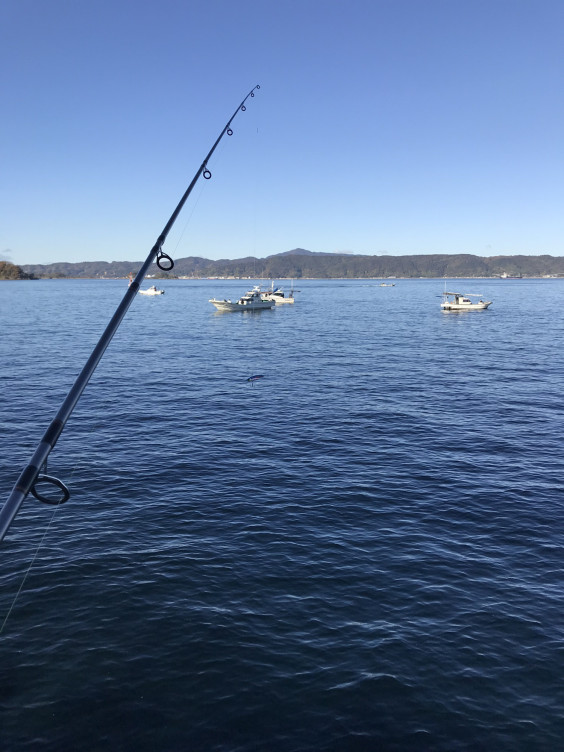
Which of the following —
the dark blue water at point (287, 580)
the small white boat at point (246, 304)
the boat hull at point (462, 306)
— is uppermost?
the small white boat at point (246, 304)

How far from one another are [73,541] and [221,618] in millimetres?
7196

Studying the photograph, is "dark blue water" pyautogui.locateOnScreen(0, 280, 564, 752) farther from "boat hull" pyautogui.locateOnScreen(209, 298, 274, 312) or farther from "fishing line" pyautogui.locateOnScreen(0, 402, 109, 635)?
"boat hull" pyautogui.locateOnScreen(209, 298, 274, 312)

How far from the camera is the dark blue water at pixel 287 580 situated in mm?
11188

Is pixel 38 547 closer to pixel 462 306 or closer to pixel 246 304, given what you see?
pixel 246 304

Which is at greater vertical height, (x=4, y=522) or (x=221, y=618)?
(x=4, y=522)

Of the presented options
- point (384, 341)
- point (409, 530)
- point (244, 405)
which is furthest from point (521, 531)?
point (384, 341)

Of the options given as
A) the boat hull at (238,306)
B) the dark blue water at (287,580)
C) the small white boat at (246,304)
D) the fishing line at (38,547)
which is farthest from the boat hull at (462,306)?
the fishing line at (38,547)

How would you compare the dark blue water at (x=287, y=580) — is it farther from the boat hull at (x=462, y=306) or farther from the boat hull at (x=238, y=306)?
the boat hull at (x=462, y=306)

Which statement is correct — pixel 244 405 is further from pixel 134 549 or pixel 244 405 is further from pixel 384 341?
pixel 384 341

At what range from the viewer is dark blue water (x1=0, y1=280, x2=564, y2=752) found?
11188 millimetres

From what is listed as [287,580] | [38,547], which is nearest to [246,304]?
[38,547]

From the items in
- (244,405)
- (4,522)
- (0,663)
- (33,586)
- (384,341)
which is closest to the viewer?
(4,522)

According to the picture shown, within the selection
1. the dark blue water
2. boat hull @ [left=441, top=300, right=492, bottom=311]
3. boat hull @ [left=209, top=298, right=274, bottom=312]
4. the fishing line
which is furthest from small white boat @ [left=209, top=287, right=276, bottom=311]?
the fishing line

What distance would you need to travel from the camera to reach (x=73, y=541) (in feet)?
61.0
